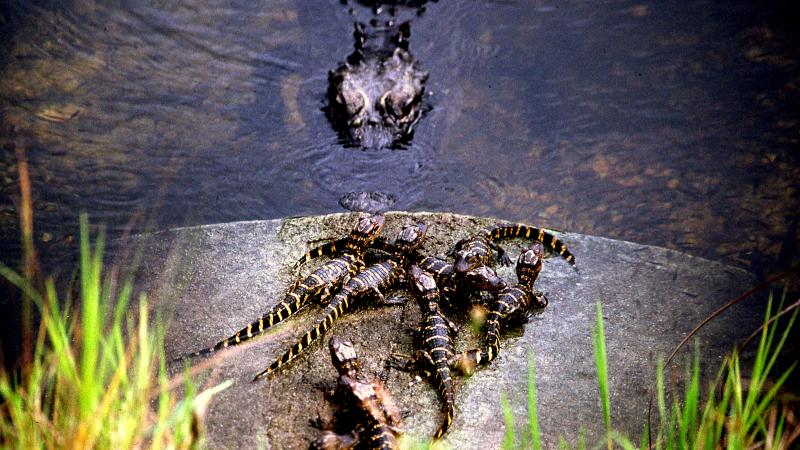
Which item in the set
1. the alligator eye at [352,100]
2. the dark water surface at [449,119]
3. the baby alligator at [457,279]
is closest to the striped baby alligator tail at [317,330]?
the baby alligator at [457,279]

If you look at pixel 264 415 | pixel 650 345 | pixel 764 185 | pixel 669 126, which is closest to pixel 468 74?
pixel 669 126

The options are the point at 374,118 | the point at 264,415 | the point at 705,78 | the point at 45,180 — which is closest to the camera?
the point at 264,415

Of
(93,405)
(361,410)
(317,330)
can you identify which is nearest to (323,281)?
(317,330)

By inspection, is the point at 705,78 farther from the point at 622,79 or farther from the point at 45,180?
the point at 45,180

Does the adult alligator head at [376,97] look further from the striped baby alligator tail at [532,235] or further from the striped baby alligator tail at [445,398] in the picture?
the striped baby alligator tail at [445,398]

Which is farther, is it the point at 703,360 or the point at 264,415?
the point at 703,360

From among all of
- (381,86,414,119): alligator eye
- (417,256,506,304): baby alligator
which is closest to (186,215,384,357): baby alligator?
(417,256,506,304): baby alligator

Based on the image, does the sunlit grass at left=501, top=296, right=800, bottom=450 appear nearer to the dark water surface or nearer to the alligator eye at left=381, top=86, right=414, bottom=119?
the dark water surface
